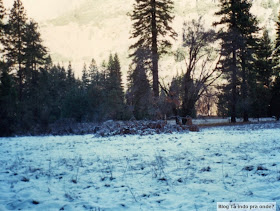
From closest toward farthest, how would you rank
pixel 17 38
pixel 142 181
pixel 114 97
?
pixel 142 181 → pixel 17 38 → pixel 114 97

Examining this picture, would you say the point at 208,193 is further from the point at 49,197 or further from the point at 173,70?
the point at 173,70

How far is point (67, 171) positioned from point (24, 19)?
3164 cm

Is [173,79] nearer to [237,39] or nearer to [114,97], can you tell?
[237,39]

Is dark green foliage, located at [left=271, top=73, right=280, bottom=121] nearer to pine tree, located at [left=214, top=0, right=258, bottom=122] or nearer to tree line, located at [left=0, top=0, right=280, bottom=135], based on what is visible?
tree line, located at [left=0, top=0, right=280, bottom=135]

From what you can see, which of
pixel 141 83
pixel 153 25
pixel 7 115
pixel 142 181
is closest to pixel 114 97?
pixel 153 25

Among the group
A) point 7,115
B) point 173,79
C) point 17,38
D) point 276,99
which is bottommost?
point 7,115

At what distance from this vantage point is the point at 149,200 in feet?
11.6

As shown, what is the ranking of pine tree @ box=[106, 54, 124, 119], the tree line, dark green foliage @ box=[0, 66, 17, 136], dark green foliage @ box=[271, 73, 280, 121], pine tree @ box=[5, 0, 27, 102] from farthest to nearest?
pine tree @ box=[106, 54, 124, 119] → pine tree @ box=[5, 0, 27, 102] → dark green foliage @ box=[271, 73, 280, 121] → the tree line → dark green foliage @ box=[0, 66, 17, 136]

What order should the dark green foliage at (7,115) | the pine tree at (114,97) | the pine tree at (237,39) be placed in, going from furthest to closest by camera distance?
the pine tree at (114,97) < the pine tree at (237,39) < the dark green foliage at (7,115)

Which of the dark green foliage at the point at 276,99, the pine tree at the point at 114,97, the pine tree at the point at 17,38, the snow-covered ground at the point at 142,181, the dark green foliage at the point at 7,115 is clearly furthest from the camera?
the pine tree at the point at 114,97

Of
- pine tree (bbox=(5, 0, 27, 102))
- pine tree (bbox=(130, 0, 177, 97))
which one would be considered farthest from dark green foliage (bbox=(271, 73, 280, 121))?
pine tree (bbox=(5, 0, 27, 102))

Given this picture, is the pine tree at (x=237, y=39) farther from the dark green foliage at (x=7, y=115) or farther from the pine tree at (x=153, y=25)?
the dark green foliage at (x=7, y=115)

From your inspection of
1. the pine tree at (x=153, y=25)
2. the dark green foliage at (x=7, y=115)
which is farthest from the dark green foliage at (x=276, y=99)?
the dark green foliage at (x=7, y=115)

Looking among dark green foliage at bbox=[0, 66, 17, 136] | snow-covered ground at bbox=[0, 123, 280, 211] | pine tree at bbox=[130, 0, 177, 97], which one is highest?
pine tree at bbox=[130, 0, 177, 97]
